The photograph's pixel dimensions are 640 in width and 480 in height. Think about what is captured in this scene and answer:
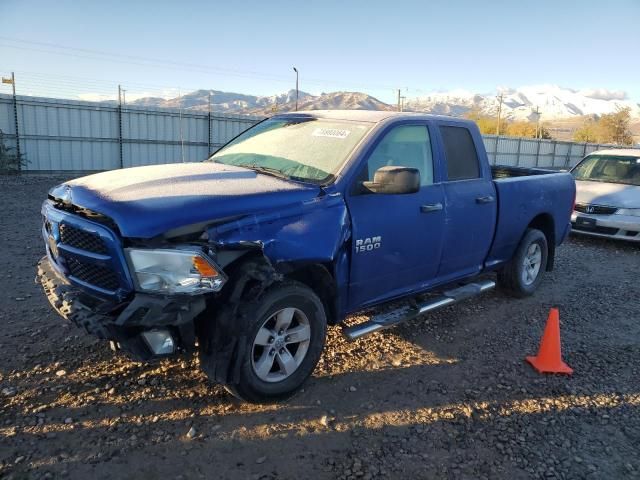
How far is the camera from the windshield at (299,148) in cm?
380

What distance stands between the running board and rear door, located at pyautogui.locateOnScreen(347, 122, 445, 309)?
0.16 meters

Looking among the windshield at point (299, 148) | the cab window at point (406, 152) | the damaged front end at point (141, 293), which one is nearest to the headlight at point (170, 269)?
the damaged front end at point (141, 293)

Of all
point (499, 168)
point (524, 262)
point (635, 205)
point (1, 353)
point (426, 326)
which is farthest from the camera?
point (635, 205)

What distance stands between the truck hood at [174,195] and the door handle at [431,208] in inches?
42.6

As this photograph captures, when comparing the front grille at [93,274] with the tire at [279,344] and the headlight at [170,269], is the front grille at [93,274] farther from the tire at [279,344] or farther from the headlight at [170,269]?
the tire at [279,344]

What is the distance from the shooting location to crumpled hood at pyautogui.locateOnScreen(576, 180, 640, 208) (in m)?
8.87

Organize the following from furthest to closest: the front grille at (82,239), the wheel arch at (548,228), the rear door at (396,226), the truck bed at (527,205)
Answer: the wheel arch at (548,228)
the truck bed at (527,205)
the rear door at (396,226)
the front grille at (82,239)

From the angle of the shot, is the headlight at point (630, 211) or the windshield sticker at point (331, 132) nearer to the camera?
the windshield sticker at point (331, 132)

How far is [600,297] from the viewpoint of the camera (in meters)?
6.22

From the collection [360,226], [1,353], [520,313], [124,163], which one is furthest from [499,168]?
[124,163]

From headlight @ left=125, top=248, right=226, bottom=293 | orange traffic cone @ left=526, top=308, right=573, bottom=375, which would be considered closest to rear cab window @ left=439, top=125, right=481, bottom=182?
orange traffic cone @ left=526, top=308, right=573, bottom=375

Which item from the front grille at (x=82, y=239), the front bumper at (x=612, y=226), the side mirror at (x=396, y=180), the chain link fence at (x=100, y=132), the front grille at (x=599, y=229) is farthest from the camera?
the chain link fence at (x=100, y=132)

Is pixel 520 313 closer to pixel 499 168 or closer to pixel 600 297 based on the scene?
pixel 600 297

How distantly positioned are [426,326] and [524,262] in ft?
5.68
